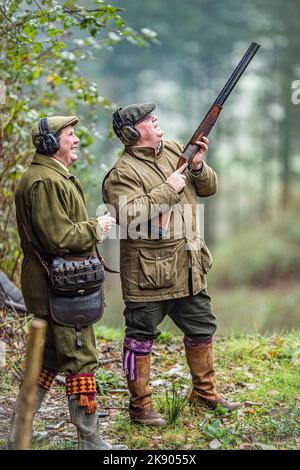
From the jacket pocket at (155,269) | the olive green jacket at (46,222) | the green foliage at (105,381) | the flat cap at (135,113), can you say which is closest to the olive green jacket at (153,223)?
the jacket pocket at (155,269)

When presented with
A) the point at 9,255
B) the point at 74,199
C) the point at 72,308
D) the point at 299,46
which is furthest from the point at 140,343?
the point at 299,46

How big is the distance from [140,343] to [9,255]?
2962mm

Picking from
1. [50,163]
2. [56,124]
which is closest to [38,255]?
[50,163]

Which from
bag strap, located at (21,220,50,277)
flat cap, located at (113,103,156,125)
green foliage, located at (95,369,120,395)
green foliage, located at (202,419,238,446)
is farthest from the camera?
green foliage, located at (95,369,120,395)

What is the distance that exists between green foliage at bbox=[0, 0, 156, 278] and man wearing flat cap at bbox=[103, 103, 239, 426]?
143 cm

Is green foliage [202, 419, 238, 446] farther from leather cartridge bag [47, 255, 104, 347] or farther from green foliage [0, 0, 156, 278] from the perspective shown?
green foliage [0, 0, 156, 278]

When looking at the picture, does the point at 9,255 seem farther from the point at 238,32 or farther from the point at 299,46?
the point at 238,32

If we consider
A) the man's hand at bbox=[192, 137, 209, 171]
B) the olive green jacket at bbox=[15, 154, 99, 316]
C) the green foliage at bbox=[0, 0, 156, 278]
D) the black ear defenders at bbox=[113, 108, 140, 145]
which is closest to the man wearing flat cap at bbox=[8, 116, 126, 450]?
the olive green jacket at bbox=[15, 154, 99, 316]

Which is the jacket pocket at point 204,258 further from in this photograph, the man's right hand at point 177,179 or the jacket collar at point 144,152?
the jacket collar at point 144,152

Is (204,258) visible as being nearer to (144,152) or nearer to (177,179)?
(177,179)

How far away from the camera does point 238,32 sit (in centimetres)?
2466

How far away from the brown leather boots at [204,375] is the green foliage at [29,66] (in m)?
2.69

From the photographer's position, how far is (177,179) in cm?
488

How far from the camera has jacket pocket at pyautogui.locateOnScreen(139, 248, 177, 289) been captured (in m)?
4.84
